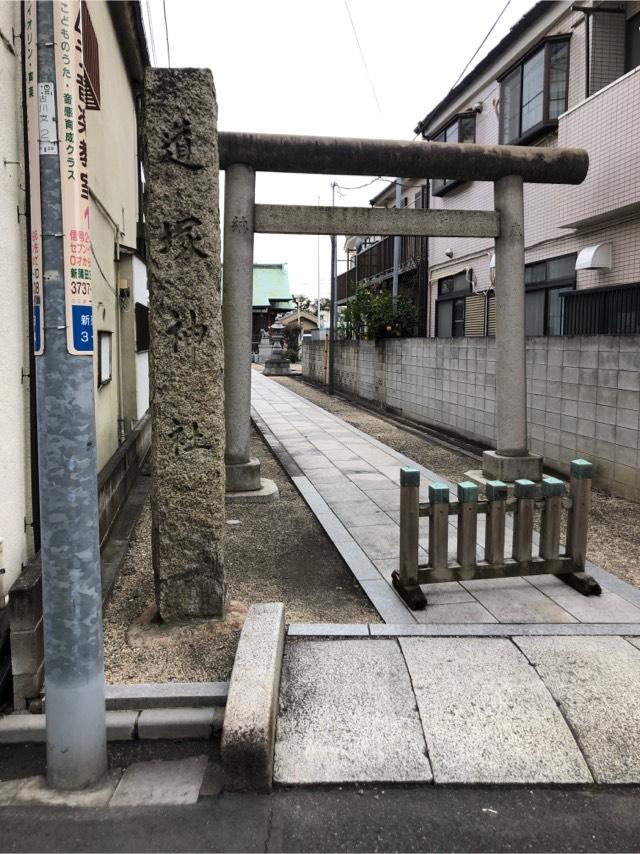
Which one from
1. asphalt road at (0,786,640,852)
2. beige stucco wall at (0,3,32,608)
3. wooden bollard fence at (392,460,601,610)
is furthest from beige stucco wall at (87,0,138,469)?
asphalt road at (0,786,640,852)

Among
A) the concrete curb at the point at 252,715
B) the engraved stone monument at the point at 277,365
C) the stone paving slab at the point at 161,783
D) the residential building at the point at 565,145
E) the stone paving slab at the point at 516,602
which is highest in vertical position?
the residential building at the point at 565,145

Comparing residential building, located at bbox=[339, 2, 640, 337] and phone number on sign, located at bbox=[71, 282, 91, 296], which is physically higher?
residential building, located at bbox=[339, 2, 640, 337]

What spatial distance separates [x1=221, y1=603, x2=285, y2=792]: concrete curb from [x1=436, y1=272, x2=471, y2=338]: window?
1388 cm

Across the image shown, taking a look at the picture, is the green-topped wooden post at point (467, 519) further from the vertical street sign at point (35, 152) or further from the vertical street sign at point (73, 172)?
the vertical street sign at point (35, 152)

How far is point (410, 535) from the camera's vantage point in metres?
4.65

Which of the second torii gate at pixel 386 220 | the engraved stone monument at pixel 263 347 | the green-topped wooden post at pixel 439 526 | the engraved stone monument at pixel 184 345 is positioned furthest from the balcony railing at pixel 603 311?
the engraved stone monument at pixel 263 347

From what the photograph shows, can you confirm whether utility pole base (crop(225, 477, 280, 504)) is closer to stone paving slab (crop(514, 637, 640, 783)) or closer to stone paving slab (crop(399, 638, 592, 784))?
stone paving slab (crop(399, 638, 592, 784))

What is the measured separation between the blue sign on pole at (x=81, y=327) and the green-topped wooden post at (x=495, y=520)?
3136 millimetres

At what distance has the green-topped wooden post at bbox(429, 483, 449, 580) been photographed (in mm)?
4599

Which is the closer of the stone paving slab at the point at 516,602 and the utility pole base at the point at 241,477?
the stone paving slab at the point at 516,602

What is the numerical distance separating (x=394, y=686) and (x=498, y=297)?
231 inches

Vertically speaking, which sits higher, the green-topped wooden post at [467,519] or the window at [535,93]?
the window at [535,93]

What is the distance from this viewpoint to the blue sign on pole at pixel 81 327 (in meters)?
2.62

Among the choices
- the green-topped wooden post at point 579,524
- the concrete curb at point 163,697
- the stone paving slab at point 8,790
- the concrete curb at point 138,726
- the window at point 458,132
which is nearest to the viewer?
the stone paving slab at point 8,790
